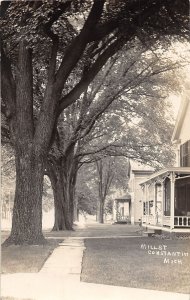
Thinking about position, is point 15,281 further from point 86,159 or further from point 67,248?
point 86,159

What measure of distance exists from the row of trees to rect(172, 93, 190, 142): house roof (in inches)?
61.7

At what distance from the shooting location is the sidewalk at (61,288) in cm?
697

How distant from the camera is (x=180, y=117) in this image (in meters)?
11.7

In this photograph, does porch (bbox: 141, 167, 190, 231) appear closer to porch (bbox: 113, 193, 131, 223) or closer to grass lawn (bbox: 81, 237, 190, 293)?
grass lawn (bbox: 81, 237, 190, 293)

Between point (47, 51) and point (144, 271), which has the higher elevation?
point (47, 51)

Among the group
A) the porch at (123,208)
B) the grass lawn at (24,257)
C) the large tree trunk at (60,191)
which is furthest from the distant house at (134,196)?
the grass lawn at (24,257)

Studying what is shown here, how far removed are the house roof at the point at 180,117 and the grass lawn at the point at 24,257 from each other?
159 inches

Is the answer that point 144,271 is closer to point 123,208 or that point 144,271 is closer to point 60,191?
point 60,191

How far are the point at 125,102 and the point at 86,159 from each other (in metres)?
6.98

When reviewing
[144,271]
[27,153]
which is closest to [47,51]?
[27,153]

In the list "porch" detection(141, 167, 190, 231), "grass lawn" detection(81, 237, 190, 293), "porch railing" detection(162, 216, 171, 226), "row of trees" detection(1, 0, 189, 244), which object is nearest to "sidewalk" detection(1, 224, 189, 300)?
"grass lawn" detection(81, 237, 190, 293)

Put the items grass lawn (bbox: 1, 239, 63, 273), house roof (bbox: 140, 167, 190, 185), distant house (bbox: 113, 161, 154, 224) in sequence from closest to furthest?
grass lawn (bbox: 1, 239, 63, 273)
house roof (bbox: 140, 167, 190, 185)
distant house (bbox: 113, 161, 154, 224)

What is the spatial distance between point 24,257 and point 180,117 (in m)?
4.72

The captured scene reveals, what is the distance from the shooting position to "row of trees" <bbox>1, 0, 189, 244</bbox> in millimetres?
10116
